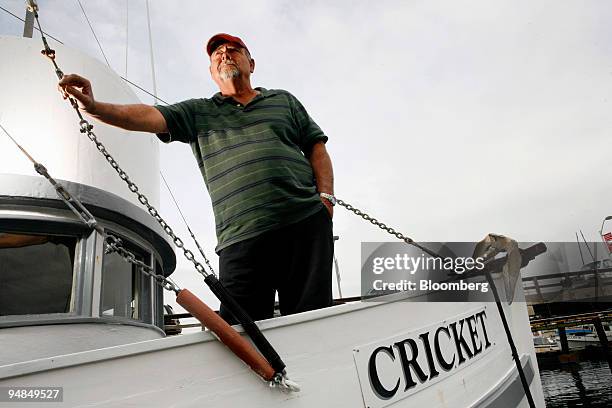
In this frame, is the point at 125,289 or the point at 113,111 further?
the point at 125,289

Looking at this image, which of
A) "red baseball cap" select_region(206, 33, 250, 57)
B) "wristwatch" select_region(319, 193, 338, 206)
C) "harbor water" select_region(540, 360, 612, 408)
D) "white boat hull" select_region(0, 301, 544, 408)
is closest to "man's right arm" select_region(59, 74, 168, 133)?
"red baseball cap" select_region(206, 33, 250, 57)

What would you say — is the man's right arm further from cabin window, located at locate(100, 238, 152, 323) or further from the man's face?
cabin window, located at locate(100, 238, 152, 323)

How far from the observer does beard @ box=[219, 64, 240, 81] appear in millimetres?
2543

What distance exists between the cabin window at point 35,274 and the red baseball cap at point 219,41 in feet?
5.49

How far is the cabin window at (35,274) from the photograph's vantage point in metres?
2.65

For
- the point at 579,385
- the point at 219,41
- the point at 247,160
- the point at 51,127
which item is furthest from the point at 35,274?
the point at 579,385

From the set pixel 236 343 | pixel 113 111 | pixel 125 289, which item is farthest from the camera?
pixel 125 289

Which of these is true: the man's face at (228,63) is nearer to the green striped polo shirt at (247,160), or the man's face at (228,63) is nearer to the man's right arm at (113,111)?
the green striped polo shirt at (247,160)

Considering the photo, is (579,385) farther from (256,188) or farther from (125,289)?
(256,188)

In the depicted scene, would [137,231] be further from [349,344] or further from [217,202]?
[349,344]

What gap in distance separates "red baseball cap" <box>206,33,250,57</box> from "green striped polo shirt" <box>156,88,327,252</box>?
347mm

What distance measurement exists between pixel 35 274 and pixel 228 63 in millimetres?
1859

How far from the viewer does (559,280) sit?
20.6m

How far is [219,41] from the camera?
8.68 ft
